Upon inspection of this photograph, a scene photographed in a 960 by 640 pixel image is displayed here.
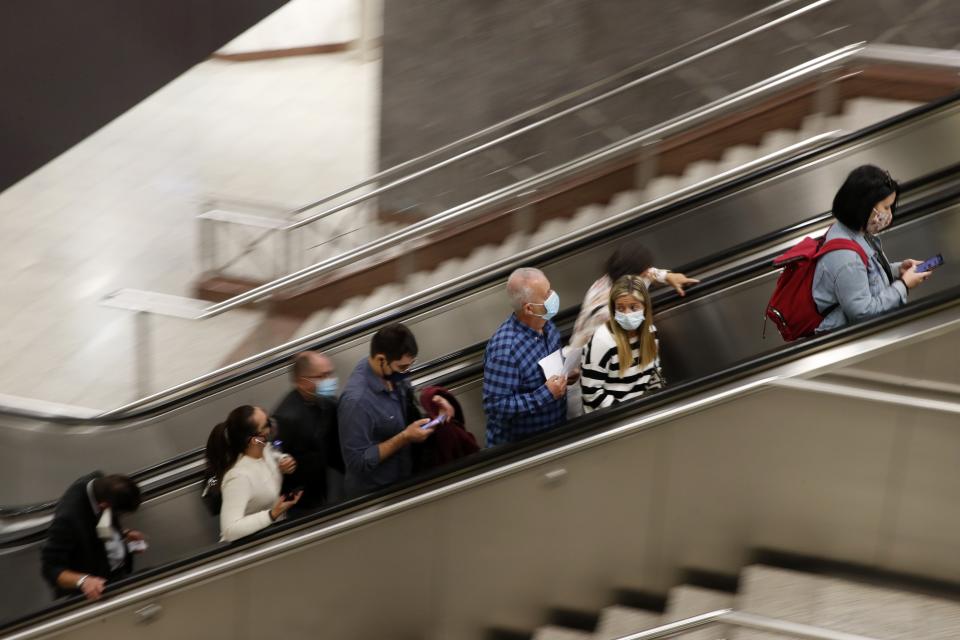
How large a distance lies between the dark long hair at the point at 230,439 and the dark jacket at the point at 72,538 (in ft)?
1.88

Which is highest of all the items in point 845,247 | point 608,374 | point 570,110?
point 570,110

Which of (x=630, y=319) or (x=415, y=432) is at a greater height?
(x=630, y=319)

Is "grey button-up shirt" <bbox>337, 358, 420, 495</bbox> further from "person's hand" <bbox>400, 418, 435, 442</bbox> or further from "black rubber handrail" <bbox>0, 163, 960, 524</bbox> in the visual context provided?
"black rubber handrail" <bbox>0, 163, 960, 524</bbox>

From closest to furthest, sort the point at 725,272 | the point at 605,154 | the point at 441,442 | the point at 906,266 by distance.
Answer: the point at 906,266, the point at 441,442, the point at 725,272, the point at 605,154

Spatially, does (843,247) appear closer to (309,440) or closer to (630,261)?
(630,261)

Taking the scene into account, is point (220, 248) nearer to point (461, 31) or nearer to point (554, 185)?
point (461, 31)

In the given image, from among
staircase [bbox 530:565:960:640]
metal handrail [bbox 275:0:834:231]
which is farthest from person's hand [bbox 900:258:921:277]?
metal handrail [bbox 275:0:834:231]

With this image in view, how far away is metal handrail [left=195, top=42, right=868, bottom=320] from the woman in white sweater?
2.31 meters

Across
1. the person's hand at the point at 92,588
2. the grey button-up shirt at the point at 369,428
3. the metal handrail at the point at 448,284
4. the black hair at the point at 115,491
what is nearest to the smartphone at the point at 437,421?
the grey button-up shirt at the point at 369,428

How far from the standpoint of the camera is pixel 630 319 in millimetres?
4379

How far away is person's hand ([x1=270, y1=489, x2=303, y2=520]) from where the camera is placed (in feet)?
15.1

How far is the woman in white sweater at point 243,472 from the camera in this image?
180 inches

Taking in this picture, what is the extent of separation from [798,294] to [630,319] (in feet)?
2.14

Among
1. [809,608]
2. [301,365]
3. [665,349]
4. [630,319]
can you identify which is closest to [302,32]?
[665,349]
